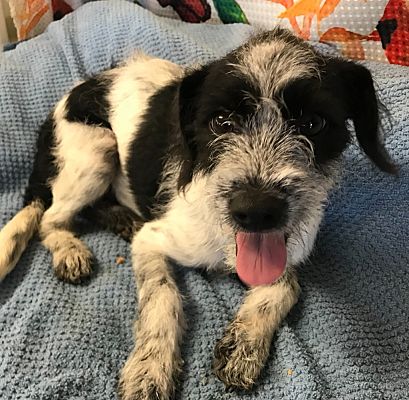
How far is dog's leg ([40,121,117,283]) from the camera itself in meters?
2.49

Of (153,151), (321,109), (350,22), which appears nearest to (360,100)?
Answer: (321,109)

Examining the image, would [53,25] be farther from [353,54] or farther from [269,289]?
[269,289]

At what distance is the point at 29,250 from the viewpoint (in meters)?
2.38

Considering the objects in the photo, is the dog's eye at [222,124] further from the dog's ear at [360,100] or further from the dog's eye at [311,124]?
the dog's ear at [360,100]

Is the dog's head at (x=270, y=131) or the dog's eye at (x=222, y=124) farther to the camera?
the dog's eye at (x=222, y=124)

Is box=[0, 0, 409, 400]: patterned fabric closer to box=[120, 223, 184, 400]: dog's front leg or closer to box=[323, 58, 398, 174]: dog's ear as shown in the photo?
box=[120, 223, 184, 400]: dog's front leg

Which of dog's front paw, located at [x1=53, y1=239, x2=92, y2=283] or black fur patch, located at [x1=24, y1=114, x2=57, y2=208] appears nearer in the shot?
dog's front paw, located at [x1=53, y1=239, x2=92, y2=283]

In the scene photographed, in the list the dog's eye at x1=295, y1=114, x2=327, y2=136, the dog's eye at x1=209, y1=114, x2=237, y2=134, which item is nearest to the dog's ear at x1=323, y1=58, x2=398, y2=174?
the dog's eye at x1=295, y1=114, x2=327, y2=136

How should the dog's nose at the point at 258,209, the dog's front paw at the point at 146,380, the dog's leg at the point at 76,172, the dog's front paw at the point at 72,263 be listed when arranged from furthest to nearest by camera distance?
the dog's leg at the point at 76,172 < the dog's front paw at the point at 72,263 < the dog's front paw at the point at 146,380 < the dog's nose at the point at 258,209

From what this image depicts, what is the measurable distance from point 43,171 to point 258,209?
1292 millimetres

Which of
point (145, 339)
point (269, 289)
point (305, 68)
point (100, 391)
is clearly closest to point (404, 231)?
point (269, 289)

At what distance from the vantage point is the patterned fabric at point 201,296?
1.79 m

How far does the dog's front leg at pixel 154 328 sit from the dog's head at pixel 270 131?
302 millimetres

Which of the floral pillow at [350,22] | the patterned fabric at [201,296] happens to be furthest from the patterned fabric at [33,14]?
the floral pillow at [350,22]
